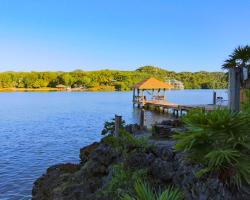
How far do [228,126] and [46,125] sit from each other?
1176 inches

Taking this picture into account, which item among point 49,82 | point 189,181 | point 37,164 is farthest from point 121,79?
point 189,181

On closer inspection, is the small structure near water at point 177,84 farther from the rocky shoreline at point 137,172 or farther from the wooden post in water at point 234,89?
the wooden post in water at point 234,89

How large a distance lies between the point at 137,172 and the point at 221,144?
A: 6.97 ft

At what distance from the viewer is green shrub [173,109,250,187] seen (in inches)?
198

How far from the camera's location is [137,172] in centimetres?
680

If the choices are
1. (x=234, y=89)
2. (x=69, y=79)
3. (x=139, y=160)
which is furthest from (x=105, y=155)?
(x=69, y=79)

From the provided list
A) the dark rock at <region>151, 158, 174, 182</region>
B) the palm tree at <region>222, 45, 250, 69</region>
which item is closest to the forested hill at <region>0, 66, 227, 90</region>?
the palm tree at <region>222, 45, 250, 69</region>

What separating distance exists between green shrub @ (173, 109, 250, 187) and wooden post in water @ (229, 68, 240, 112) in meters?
1.92

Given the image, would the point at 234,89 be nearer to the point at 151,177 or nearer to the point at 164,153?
the point at 164,153

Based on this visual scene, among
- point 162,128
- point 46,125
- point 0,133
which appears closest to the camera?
point 162,128

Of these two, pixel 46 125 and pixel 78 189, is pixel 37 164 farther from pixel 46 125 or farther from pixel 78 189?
pixel 46 125

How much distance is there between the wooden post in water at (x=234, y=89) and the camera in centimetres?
742

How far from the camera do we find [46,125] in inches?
1320

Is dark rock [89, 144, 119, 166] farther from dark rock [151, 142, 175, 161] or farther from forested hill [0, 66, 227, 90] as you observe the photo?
forested hill [0, 66, 227, 90]
